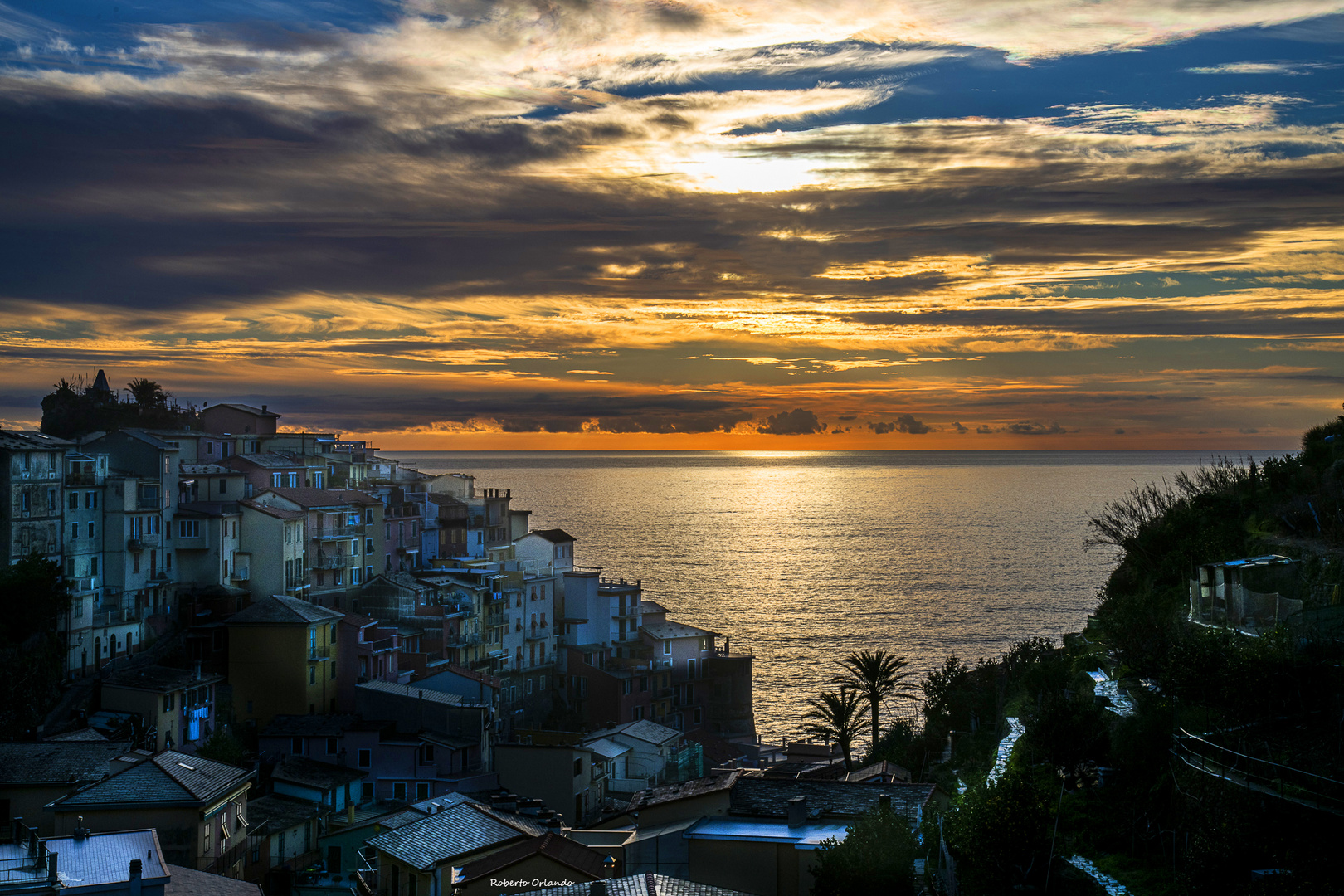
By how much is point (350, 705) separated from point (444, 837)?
103 ft

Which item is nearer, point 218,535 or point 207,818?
point 207,818

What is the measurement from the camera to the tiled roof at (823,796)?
31078mm

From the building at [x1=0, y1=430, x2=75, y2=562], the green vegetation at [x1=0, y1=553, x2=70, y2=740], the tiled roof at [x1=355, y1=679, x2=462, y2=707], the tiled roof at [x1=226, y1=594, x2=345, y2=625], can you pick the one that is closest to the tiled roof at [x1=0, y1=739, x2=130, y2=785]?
the green vegetation at [x1=0, y1=553, x2=70, y2=740]

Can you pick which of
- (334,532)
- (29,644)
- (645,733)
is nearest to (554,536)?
(334,532)

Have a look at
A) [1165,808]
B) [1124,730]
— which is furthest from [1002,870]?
[1124,730]

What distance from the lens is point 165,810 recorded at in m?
32.7

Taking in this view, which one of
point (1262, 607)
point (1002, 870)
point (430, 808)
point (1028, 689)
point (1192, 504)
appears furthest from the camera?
point (1192, 504)

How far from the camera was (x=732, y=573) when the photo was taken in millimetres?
152375

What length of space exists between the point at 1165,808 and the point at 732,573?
412 ft

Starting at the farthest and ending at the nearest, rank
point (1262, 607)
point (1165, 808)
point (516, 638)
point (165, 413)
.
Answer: point (165, 413) → point (516, 638) → point (1262, 607) → point (1165, 808)

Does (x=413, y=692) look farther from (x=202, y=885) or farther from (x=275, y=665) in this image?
(x=202, y=885)

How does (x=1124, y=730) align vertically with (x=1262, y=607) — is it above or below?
below

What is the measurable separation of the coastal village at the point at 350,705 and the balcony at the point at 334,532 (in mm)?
179

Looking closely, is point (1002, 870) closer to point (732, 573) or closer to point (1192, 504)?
point (1192, 504)
